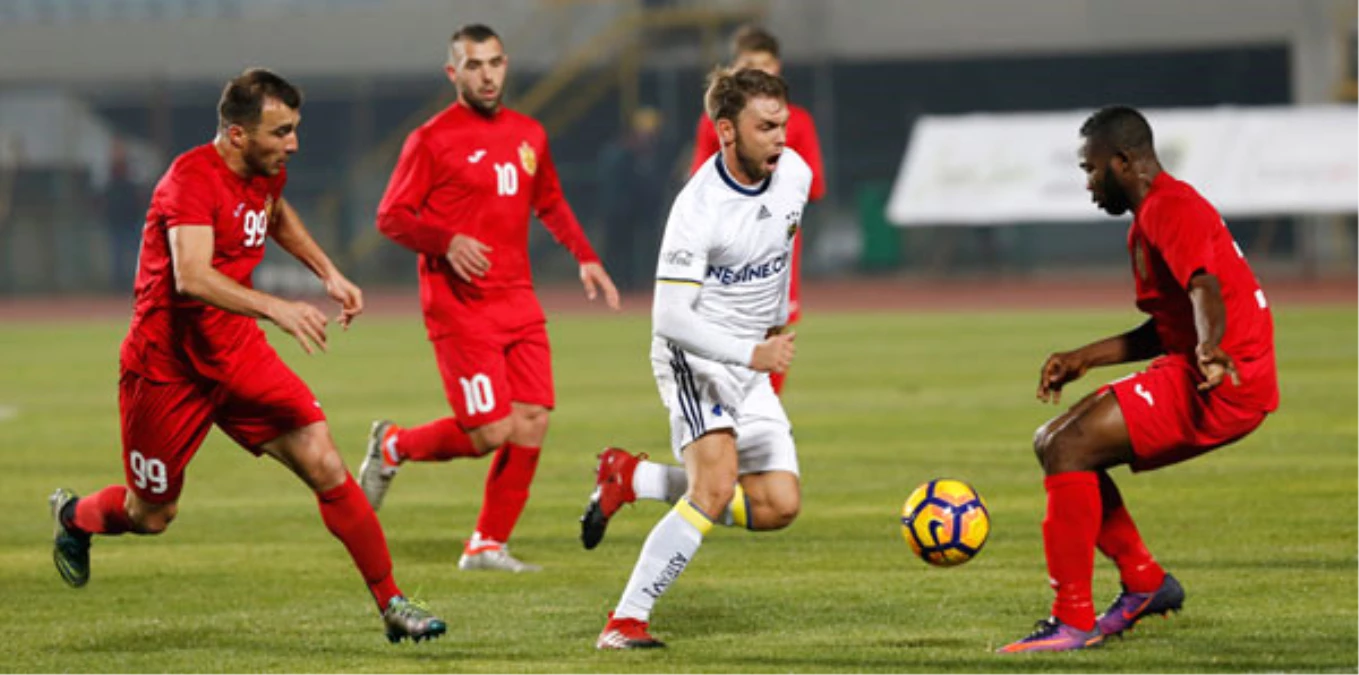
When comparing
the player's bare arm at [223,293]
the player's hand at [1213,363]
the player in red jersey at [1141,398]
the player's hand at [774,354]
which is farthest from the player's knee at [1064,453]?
the player's bare arm at [223,293]

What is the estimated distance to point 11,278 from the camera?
38625 millimetres

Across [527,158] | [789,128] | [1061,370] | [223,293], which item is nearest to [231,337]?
[223,293]

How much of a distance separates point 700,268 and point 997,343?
50.6ft

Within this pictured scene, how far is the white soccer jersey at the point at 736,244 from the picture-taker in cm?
793

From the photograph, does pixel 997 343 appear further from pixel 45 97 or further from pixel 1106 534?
pixel 45 97

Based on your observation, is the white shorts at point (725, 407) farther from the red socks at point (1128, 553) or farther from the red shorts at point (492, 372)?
the red shorts at point (492, 372)

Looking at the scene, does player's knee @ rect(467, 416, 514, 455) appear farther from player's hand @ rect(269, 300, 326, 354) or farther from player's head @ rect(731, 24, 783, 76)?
player's hand @ rect(269, 300, 326, 354)

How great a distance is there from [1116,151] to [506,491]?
3.66 meters

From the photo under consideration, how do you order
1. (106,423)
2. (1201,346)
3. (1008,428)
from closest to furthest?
(1201,346) < (1008,428) < (106,423)

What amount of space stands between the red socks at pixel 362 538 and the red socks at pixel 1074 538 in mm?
2369

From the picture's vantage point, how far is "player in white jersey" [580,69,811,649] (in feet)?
25.7

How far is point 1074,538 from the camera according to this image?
759 centimetres

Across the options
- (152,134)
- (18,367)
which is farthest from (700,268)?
(152,134)

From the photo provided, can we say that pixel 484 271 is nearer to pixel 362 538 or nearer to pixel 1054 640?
pixel 362 538
